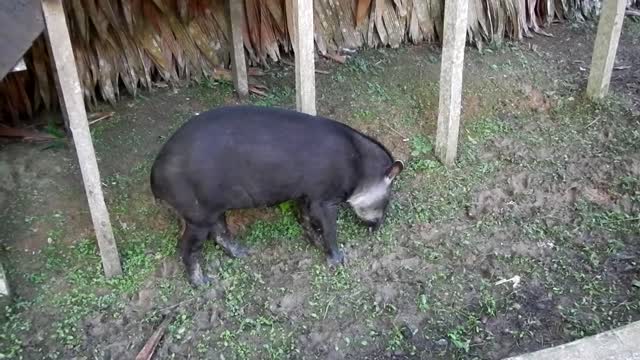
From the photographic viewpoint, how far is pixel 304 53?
4203mm

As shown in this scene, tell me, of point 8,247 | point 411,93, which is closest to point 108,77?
point 8,247

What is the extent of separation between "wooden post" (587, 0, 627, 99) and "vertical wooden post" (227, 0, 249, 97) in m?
2.89

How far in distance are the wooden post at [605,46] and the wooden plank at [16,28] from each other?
418cm

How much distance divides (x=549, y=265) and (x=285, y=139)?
1.87 m

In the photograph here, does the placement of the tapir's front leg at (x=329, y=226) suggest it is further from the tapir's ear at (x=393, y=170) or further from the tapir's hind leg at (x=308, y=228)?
the tapir's ear at (x=393, y=170)

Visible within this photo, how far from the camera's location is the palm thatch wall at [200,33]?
506 centimetres

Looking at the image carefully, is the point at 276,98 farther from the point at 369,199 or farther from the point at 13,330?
the point at 13,330

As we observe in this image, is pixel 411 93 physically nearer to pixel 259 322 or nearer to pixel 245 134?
pixel 245 134

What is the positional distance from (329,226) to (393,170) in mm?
559

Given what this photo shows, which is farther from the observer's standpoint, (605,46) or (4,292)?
(605,46)

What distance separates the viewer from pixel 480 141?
511 centimetres

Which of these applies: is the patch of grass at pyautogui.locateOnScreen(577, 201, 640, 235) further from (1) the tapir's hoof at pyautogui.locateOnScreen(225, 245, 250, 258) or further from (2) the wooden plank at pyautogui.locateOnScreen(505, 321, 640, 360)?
(1) the tapir's hoof at pyautogui.locateOnScreen(225, 245, 250, 258)

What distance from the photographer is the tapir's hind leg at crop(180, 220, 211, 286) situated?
382 cm

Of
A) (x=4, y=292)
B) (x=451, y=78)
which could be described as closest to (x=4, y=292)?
(x=4, y=292)
